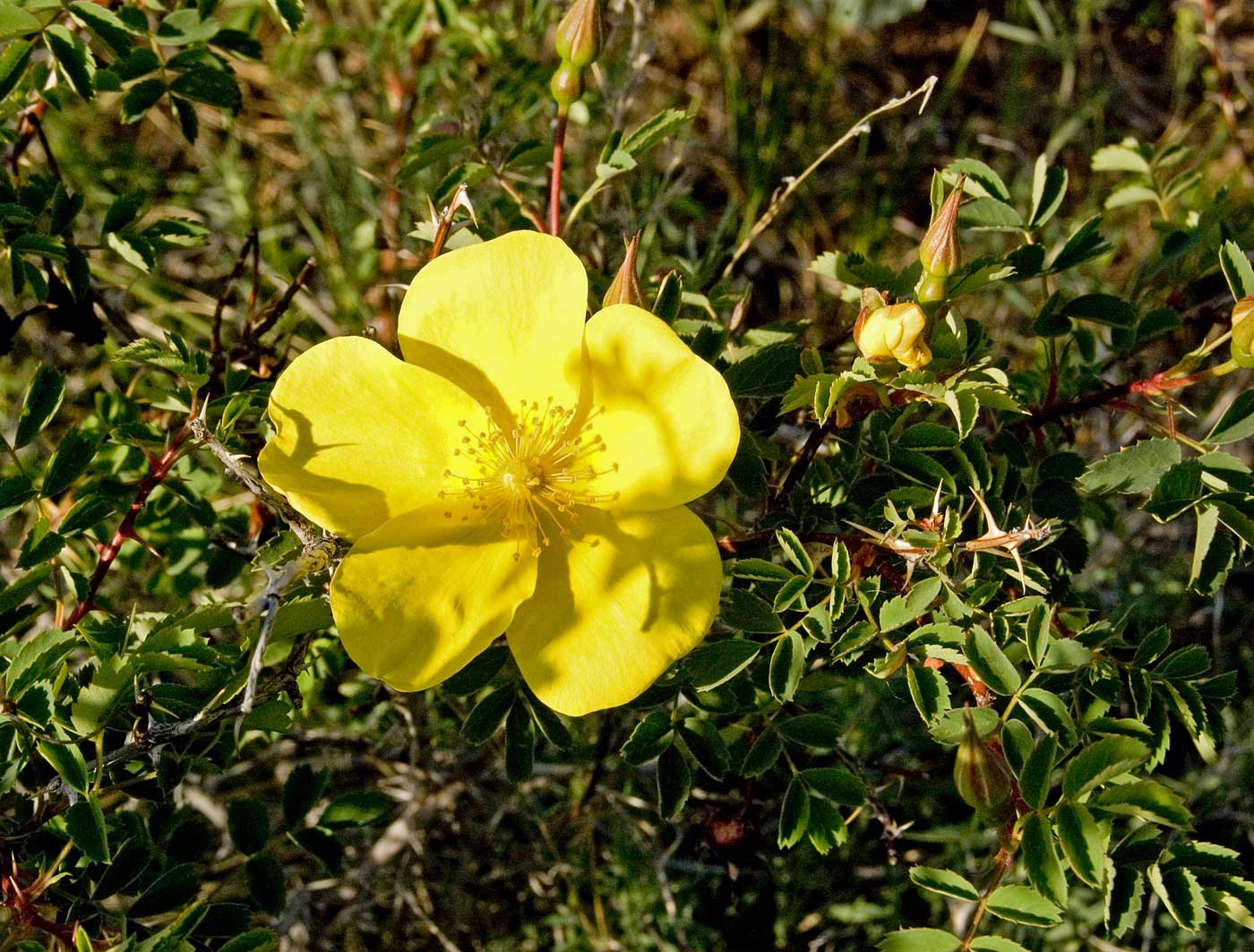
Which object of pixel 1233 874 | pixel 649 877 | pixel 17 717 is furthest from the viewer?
pixel 649 877

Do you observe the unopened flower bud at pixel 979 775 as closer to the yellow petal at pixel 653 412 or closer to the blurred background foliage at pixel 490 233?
the blurred background foliage at pixel 490 233

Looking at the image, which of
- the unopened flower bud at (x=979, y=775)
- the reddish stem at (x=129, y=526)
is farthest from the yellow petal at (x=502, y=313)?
the unopened flower bud at (x=979, y=775)

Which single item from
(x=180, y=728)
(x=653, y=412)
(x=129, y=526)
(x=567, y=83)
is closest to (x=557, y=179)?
(x=567, y=83)

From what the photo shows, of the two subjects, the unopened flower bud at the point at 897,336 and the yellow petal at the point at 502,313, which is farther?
the yellow petal at the point at 502,313

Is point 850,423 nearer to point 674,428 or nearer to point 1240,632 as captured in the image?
point 674,428

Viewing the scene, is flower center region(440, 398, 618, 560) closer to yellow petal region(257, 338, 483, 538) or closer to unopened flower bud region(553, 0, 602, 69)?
yellow petal region(257, 338, 483, 538)

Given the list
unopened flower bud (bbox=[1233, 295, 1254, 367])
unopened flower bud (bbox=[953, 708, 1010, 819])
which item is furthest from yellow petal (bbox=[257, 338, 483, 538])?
unopened flower bud (bbox=[1233, 295, 1254, 367])

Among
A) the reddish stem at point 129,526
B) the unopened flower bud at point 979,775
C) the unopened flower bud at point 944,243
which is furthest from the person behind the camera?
the reddish stem at point 129,526

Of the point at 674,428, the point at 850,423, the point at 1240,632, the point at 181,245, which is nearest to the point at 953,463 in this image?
the point at 850,423
